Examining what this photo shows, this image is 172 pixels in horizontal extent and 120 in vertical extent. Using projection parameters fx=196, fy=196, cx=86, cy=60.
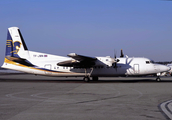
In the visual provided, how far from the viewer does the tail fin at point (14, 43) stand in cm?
3002

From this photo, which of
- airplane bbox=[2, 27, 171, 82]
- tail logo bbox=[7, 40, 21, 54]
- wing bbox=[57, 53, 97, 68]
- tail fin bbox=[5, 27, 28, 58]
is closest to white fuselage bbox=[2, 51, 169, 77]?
airplane bbox=[2, 27, 171, 82]

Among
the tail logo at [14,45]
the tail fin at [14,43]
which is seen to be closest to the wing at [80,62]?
the tail fin at [14,43]

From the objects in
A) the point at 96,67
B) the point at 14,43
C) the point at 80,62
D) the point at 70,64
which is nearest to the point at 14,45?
the point at 14,43

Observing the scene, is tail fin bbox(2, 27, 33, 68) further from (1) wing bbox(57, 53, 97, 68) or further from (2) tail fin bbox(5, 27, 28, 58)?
(1) wing bbox(57, 53, 97, 68)

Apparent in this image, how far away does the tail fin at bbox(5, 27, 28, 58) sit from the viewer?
30016 millimetres

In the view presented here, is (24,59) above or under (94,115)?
above

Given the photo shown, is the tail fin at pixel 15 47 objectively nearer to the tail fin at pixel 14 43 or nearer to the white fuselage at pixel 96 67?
the tail fin at pixel 14 43

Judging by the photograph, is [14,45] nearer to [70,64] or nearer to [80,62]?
[70,64]

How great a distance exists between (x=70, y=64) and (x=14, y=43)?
31.5 feet

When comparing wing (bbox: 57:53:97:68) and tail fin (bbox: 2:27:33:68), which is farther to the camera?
tail fin (bbox: 2:27:33:68)

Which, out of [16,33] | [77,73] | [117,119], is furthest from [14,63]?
[117,119]

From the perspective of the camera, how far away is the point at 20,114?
24.6 ft

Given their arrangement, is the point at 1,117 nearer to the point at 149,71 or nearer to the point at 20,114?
the point at 20,114

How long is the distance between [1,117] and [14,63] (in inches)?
935
